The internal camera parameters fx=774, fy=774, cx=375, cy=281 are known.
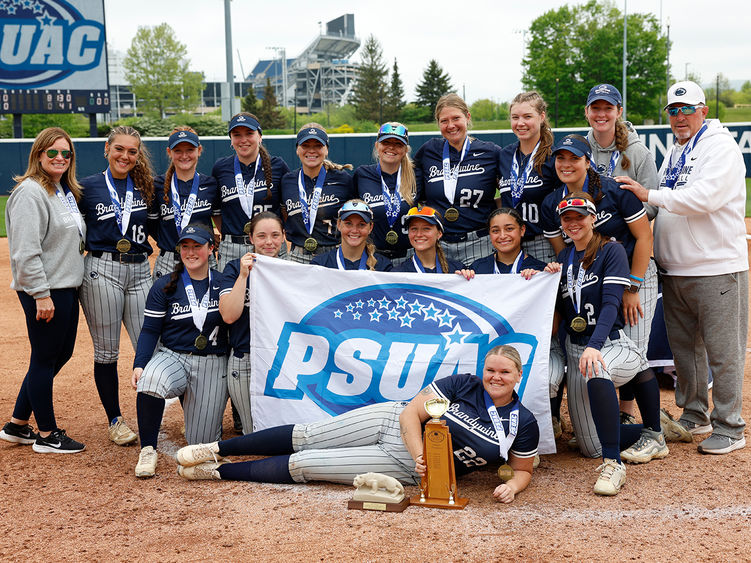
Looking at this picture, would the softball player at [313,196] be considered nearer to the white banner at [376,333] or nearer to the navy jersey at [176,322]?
the white banner at [376,333]

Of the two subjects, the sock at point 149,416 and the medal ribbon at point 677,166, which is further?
the medal ribbon at point 677,166

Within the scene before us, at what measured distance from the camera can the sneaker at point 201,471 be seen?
4738mm

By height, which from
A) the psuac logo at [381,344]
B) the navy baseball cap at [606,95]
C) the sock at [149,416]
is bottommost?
the sock at [149,416]

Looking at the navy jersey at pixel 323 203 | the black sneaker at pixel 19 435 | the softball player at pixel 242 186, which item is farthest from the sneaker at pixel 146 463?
the navy jersey at pixel 323 203

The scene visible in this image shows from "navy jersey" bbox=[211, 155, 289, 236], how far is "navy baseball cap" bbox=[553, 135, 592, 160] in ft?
7.27

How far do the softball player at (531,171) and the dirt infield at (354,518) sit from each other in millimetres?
1523

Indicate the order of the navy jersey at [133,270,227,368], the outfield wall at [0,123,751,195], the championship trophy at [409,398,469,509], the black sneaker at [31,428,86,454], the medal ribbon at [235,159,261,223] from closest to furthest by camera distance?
the championship trophy at [409,398,469,509], the navy jersey at [133,270,227,368], the black sneaker at [31,428,86,454], the medal ribbon at [235,159,261,223], the outfield wall at [0,123,751,195]

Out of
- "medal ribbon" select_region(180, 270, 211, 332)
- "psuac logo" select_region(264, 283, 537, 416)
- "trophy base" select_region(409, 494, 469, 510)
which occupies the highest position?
"medal ribbon" select_region(180, 270, 211, 332)

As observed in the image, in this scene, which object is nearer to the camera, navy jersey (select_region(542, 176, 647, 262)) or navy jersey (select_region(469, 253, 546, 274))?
navy jersey (select_region(542, 176, 647, 262))

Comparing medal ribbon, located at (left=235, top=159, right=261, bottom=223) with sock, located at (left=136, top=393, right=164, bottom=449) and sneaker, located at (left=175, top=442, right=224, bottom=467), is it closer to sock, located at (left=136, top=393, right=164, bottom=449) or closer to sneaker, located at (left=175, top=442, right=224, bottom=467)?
sock, located at (left=136, top=393, right=164, bottom=449)

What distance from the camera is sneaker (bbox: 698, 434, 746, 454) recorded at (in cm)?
509

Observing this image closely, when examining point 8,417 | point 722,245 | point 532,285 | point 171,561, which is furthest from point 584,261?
point 8,417

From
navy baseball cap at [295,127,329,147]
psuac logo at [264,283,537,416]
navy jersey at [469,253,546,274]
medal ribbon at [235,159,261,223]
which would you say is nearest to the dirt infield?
psuac logo at [264,283,537,416]

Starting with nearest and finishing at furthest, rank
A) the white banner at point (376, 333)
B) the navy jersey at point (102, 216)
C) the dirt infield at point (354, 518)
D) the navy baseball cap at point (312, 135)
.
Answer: the dirt infield at point (354, 518) → the white banner at point (376, 333) → the navy jersey at point (102, 216) → the navy baseball cap at point (312, 135)
